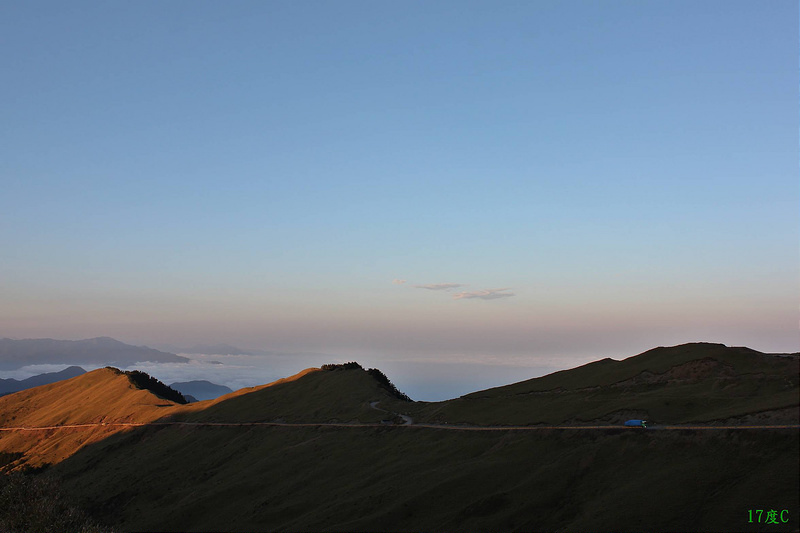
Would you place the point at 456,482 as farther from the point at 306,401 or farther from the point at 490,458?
the point at 306,401

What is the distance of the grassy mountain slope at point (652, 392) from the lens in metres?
57.3

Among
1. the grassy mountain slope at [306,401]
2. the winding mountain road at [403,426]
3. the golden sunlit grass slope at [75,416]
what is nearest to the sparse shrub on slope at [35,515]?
the winding mountain road at [403,426]

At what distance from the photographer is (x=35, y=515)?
6694cm

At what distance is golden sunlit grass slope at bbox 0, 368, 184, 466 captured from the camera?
14462cm

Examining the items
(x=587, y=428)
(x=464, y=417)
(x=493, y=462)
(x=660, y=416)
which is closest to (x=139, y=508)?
(x=464, y=417)

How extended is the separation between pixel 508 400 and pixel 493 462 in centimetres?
2723

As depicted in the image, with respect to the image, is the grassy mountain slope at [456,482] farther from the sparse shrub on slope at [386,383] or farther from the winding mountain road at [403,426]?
the sparse shrub on slope at [386,383]

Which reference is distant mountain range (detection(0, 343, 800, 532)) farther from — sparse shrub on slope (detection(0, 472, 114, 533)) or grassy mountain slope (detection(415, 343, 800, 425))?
sparse shrub on slope (detection(0, 472, 114, 533))

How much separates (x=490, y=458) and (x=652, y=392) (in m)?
23.7

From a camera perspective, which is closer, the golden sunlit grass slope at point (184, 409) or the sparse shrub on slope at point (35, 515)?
the sparse shrub on slope at point (35, 515)

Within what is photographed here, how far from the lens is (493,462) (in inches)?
2447

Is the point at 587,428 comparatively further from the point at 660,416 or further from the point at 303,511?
the point at 303,511

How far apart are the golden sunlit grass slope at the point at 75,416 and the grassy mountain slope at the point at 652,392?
320 ft

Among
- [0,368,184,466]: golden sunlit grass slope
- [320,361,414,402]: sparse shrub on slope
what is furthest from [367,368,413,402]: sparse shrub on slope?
[0,368,184,466]: golden sunlit grass slope
